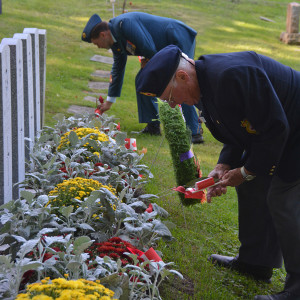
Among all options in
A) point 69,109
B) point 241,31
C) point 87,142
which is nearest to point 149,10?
point 241,31

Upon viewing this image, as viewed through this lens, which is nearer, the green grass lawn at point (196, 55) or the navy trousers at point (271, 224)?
the navy trousers at point (271, 224)

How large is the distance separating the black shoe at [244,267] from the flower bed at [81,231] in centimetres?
60

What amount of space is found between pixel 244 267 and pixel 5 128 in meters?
1.86

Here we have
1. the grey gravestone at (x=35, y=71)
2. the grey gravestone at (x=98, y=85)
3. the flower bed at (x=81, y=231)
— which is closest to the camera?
the flower bed at (x=81, y=231)

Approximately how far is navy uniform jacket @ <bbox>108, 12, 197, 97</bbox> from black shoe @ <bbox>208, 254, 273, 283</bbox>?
9.31 ft

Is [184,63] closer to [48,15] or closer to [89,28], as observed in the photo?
[89,28]

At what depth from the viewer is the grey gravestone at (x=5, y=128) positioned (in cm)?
312

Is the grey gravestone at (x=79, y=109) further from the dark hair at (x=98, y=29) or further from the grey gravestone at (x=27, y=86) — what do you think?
the grey gravestone at (x=27, y=86)

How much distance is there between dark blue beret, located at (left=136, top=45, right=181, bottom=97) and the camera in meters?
2.68

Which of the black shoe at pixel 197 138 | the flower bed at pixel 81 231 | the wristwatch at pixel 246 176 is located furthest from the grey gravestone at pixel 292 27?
the wristwatch at pixel 246 176

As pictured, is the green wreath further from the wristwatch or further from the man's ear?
the man's ear

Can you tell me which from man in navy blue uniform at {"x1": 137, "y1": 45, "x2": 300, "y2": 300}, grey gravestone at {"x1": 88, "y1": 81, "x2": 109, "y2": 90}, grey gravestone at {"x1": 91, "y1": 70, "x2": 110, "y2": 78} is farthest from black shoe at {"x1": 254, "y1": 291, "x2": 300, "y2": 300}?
grey gravestone at {"x1": 91, "y1": 70, "x2": 110, "y2": 78}

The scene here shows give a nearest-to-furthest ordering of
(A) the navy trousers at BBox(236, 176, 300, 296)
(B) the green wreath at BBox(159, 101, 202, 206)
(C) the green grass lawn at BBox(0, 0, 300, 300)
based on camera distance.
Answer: (A) the navy trousers at BBox(236, 176, 300, 296) → (C) the green grass lawn at BBox(0, 0, 300, 300) → (B) the green wreath at BBox(159, 101, 202, 206)

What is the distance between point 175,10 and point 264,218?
15.6 meters
